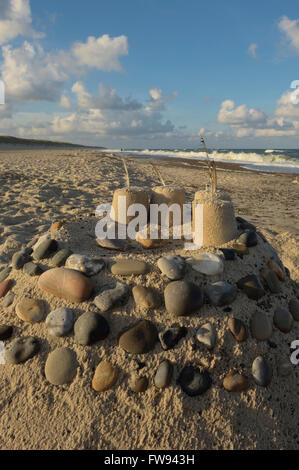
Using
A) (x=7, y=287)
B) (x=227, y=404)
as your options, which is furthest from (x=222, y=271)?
(x=7, y=287)

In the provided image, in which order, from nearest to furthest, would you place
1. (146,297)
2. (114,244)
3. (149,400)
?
(149,400) < (146,297) < (114,244)

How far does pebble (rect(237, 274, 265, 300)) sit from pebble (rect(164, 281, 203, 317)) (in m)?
0.34

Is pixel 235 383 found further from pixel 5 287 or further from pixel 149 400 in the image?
pixel 5 287

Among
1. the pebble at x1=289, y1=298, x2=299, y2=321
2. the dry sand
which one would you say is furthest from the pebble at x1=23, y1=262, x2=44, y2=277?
the pebble at x1=289, y1=298, x2=299, y2=321

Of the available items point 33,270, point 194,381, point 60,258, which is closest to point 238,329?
point 194,381

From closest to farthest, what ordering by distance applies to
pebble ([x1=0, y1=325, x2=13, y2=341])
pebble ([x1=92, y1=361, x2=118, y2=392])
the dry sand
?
the dry sand → pebble ([x1=92, y1=361, x2=118, y2=392]) → pebble ([x1=0, y1=325, x2=13, y2=341])

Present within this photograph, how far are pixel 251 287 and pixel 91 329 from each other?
103 centimetres

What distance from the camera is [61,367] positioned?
1571 mm

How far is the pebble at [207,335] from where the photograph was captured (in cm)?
160

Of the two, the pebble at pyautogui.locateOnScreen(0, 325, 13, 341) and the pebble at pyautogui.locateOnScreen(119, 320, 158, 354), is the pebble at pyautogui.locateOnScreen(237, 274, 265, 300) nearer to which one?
the pebble at pyautogui.locateOnScreen(119, 320, 158, 354)

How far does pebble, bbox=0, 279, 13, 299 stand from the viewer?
2.03m

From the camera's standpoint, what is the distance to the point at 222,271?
188cm

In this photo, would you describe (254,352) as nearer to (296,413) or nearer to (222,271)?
(296,413)
